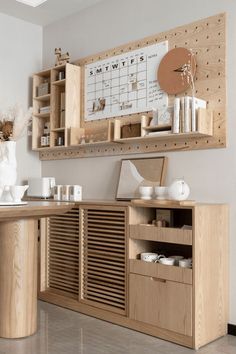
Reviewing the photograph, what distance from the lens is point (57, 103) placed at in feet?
14.1

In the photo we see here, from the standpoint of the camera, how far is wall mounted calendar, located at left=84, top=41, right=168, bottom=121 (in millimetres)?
3555

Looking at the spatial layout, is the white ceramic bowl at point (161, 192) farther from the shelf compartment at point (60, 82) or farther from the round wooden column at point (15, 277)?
the shelf compartment at point (60, 82)

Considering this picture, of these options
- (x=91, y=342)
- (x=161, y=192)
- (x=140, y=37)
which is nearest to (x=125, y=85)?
(x=140, y=37)

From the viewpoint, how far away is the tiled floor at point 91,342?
271 cm

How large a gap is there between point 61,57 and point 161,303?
2.64 metres

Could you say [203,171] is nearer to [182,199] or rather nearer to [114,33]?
[182,199]

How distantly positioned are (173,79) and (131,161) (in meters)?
0.79

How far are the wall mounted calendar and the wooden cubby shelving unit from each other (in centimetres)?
11

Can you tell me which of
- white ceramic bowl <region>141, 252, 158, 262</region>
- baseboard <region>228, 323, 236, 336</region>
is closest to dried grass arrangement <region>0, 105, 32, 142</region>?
white ceramic bowl <region>141, 252, 158, 262</region>

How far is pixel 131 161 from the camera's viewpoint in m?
3.70

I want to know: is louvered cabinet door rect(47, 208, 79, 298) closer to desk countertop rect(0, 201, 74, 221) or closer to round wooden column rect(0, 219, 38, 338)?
round wooden column rect(0, 219, 38, 338)

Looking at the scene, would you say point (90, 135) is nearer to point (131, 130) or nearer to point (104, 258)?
point (131, 130)

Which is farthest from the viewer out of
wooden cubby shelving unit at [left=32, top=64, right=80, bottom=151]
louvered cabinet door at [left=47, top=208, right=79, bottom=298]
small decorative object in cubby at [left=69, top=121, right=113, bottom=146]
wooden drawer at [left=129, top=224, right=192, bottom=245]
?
wooden cubby shelving unit at [left=32, top=64, right=80, bottom=151]

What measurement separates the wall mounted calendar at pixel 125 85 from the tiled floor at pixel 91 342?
1.81m
